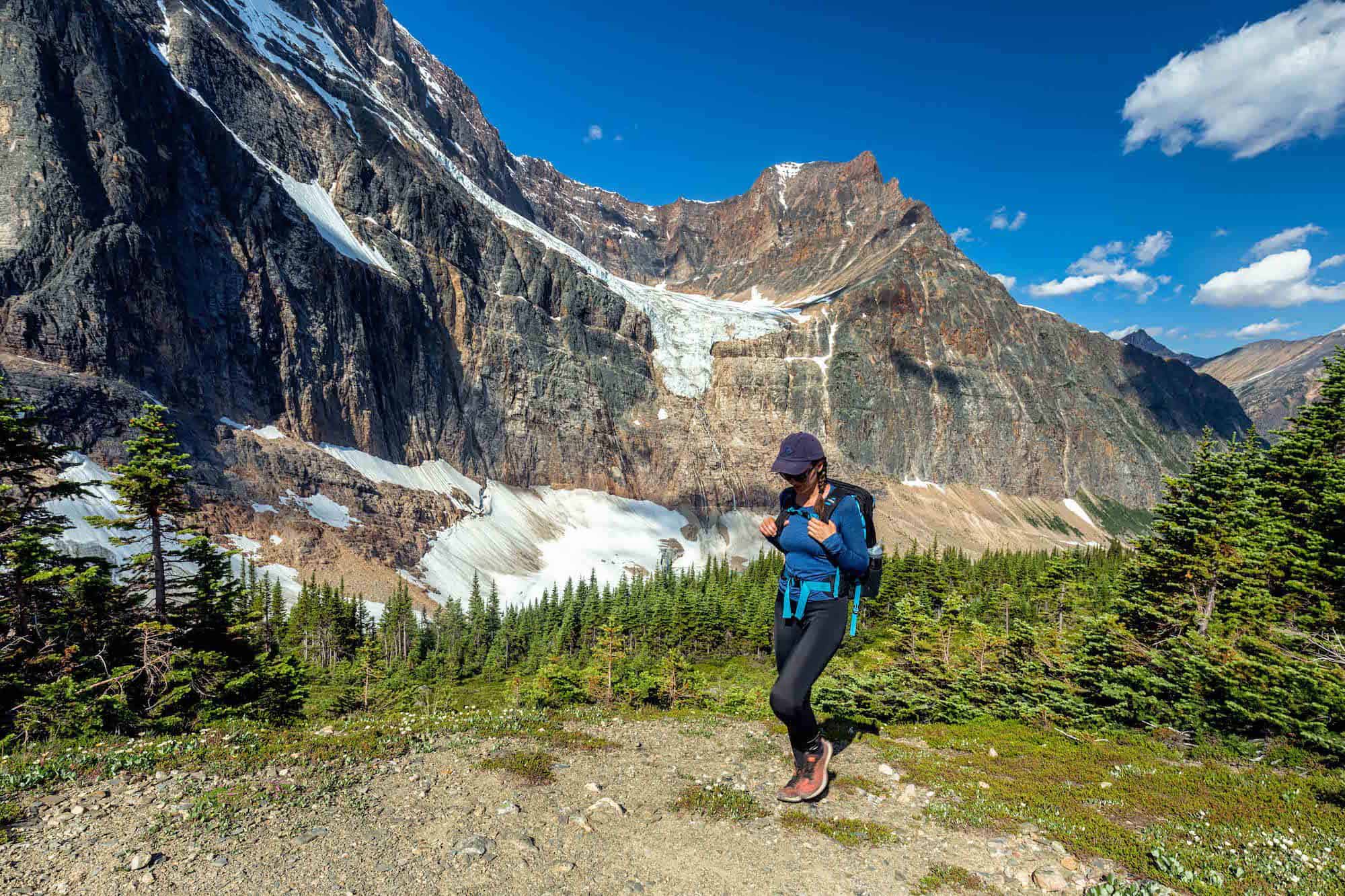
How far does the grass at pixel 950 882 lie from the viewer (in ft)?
18.9

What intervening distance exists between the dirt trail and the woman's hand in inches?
128

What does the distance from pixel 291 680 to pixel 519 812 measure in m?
18.1

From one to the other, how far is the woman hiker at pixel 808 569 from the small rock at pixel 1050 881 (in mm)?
2429

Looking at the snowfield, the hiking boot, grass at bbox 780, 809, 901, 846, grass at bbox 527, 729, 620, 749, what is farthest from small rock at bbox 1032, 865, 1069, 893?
the snowfield

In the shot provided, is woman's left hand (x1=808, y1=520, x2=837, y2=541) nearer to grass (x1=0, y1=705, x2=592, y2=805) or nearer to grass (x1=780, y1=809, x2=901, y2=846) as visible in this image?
grass (x1=780, y1=809, x2=901, y2=846)

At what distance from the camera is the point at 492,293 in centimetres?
14688

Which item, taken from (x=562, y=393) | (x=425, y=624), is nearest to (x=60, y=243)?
(x=425, y=624)

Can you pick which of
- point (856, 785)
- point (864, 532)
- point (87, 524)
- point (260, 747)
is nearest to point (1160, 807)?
point (856, 785)

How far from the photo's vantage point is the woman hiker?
6238 millimetres

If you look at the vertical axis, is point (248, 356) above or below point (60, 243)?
below

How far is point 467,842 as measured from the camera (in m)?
6.27

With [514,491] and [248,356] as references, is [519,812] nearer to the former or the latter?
[248,356]

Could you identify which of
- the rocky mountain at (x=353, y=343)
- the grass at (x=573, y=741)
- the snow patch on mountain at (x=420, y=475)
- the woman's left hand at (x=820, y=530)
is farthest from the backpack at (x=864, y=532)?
the snow patch on mountain at (x=420, y=475)

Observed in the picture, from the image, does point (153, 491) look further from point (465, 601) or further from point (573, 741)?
point (465, 601)
